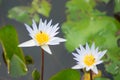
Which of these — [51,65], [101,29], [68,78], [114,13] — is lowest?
[68,78]

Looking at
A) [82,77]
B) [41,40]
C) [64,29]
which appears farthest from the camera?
[64,29]

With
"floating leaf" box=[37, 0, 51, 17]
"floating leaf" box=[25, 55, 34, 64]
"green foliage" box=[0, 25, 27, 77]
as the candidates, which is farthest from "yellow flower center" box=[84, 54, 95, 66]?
"floating leaf" box=[37, 0, 51, 17]

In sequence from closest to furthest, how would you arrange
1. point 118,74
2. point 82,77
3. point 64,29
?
point 118,74 → point 82,77 → point 64,29

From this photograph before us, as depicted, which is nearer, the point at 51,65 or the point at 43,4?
the point at 51,65

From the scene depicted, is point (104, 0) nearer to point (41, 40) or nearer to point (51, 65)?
point (51, 65)

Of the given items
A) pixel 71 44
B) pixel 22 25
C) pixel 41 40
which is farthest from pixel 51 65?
pixel 41 40

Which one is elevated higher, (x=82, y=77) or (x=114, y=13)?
(x=114, y=13)

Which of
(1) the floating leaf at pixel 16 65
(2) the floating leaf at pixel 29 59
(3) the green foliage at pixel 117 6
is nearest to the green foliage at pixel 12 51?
(1) the floating leaf at pixel 16 65

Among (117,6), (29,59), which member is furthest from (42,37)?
(117,6)
